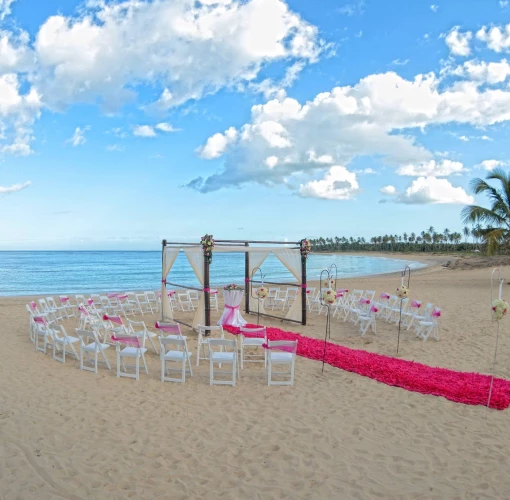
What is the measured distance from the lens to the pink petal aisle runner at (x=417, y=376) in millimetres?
5582

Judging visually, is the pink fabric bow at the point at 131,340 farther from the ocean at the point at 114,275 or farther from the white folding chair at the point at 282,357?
the ocean at the point at 114,275

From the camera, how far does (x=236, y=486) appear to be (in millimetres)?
3533

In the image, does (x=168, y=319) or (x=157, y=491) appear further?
(x=168, y=319)

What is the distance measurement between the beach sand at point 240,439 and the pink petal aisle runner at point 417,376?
23 centimetres

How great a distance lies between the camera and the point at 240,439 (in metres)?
4.43

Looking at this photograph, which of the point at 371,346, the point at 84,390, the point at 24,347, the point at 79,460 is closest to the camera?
the point at 79,460

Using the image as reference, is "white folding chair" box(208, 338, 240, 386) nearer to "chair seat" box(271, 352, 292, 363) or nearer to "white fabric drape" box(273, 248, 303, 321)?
"chair seat" box(271, 352, 292, 363)

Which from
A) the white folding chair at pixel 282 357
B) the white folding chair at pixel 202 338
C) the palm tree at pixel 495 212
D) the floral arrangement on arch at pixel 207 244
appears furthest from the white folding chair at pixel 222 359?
the palm tree at pixel 495 212

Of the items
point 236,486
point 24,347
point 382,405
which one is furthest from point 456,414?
point 24,347

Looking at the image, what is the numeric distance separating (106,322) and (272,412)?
4.88 meters

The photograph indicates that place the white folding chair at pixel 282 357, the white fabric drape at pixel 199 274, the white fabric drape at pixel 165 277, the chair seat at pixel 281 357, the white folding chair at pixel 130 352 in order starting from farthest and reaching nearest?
the white fabric drape at pixel 165 277 → the white fabric drape at pixel 199 274 → the white folding chair at pixel 130 352 → the chair seat at pixel 281 357 → the white folding chair at pixel 282 357

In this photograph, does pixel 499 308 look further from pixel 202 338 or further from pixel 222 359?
pixel 202 338

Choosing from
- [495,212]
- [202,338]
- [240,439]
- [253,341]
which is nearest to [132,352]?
[253,341]

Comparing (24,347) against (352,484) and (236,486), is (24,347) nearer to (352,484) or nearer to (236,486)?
(236,486)
